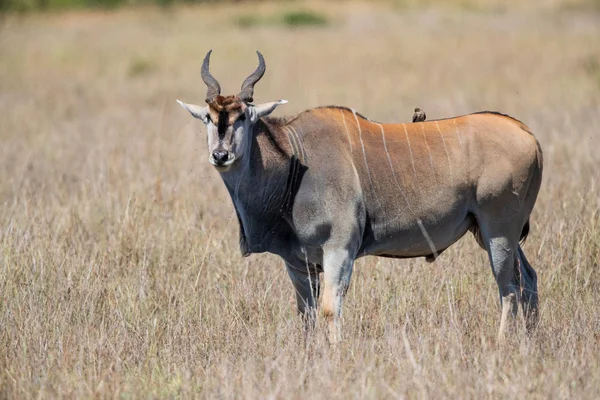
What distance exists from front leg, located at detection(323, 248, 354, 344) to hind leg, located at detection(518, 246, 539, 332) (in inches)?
48.1

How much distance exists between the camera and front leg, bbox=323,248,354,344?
5.54m

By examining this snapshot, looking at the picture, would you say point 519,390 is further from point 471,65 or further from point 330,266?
point 471,65

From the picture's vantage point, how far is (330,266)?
18.2 ft

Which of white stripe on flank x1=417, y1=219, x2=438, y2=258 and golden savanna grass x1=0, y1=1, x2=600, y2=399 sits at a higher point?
white stripe on flank x1=417, y1=219, x2=438, y2=258

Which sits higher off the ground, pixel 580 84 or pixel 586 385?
pixel 580 84

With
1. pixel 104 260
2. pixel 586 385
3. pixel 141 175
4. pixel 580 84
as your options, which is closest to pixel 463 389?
pixel 586 385

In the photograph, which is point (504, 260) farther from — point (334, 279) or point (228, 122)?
point (228, 122)

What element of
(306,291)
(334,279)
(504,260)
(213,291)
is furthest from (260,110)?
(504,260)

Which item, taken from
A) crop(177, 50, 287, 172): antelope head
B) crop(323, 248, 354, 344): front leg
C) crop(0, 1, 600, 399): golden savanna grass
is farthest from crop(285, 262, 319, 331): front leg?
crop(177, 50, 287, 172): antelope head

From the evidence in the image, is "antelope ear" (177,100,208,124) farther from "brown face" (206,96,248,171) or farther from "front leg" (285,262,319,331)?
"front leg" (285,262,319,331)

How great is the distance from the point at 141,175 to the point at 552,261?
463 cm

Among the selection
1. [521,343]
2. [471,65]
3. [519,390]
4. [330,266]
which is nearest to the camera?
[519,390]

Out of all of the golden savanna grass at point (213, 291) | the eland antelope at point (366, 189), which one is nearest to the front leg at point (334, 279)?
the eland antelope at point (366, 189)

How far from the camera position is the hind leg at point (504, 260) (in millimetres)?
5855
